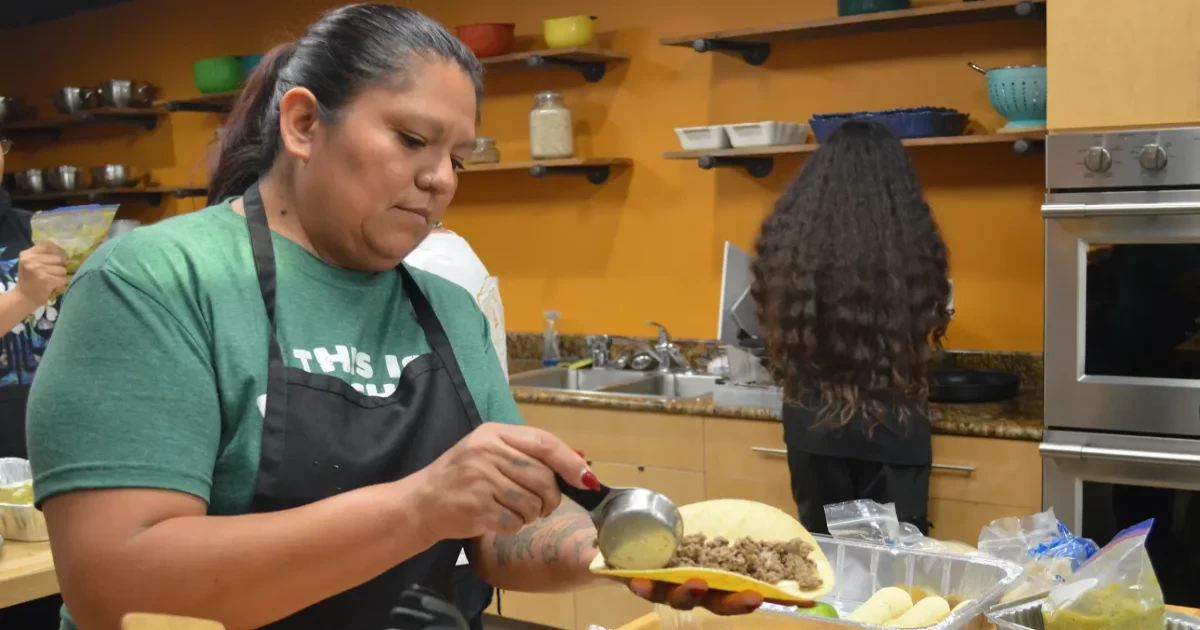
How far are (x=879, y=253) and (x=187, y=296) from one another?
1.91m

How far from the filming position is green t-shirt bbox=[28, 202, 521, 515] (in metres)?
1.13

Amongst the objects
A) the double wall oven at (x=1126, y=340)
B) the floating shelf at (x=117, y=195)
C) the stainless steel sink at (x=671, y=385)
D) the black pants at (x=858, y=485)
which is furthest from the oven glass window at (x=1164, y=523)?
the floating shelf at (x=117, y=195)

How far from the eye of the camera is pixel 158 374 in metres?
1.17

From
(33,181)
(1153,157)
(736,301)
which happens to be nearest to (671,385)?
(736,301)

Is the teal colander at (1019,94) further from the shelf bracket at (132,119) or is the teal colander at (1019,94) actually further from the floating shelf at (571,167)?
the shelf bracket at (132,119)

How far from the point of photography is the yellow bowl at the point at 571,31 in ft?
13.3

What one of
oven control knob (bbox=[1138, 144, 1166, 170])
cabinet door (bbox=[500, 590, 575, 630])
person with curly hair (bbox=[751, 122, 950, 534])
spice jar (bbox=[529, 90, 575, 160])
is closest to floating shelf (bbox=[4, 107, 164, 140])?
spice jar (bbox=[529, 90, 575, 160])

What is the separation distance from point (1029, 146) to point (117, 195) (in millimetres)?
4378

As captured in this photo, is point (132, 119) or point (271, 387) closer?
point (271, 387)

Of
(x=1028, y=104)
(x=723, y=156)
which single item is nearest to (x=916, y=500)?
(x=1028, y=104)

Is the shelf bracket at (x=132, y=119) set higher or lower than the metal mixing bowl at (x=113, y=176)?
higher

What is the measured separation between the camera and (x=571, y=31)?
4.06 metres

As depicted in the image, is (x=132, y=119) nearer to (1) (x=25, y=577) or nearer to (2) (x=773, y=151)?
(2) (x=773, y=151)

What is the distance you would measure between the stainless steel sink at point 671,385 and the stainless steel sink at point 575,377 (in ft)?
0.28
